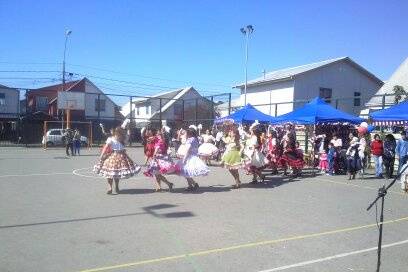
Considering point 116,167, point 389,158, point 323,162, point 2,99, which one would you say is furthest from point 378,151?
point 2,99

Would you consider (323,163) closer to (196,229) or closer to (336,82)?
(196,229)

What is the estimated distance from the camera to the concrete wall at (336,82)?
40.9 meters

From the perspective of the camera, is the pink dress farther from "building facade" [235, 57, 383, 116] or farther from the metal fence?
"building facade" [235, 57, 383, 116]

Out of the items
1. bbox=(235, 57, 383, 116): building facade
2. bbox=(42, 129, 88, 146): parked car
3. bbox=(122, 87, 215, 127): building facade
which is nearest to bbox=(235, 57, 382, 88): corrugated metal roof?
bbox=(235, 57, 383, 116): building facade

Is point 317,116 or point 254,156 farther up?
point 317,116

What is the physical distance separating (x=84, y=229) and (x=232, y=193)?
197 inches

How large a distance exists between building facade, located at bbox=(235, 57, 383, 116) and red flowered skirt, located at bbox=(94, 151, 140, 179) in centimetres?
2823

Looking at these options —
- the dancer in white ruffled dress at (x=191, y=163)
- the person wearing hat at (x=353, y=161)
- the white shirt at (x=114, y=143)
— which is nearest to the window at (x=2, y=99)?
the white shirt at (x=114, y=143)

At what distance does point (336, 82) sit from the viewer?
4312cm

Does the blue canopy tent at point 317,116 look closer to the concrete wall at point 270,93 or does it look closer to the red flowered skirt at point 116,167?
the red flowered skirt at point 116,167

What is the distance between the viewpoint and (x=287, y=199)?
10820 millimetres

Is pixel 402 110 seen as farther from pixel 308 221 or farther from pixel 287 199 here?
pixel 308 221

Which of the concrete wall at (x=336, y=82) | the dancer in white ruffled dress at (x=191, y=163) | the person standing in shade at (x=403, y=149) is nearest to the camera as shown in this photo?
the dancer in white ruffled dress at (x=191, y=163)

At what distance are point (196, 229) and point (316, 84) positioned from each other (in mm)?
36428
